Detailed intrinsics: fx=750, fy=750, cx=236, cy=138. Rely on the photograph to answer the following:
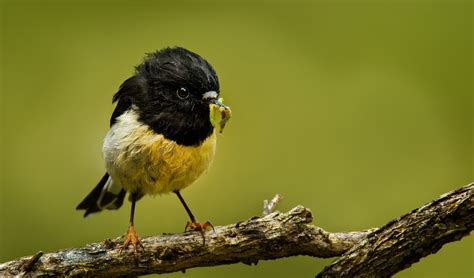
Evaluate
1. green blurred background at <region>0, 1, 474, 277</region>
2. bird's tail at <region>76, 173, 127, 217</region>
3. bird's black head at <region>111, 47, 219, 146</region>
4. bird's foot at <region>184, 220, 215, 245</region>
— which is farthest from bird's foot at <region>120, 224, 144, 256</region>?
green blurred background at <region>0, 1, 474, 277</region>

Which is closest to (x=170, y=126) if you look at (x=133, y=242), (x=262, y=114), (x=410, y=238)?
(x=133, y=242)

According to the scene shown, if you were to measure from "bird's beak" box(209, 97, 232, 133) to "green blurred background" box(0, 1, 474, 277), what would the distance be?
3297 millimetres

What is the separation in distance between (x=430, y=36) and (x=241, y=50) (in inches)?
123

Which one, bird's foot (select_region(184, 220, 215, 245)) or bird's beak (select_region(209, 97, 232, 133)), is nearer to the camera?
bird's foot (select_region(184, 220, 215, 245))

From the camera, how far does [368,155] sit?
1028cm

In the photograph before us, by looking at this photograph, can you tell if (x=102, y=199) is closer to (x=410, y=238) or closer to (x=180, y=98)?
(x=180, y=98)

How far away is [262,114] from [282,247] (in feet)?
19.6

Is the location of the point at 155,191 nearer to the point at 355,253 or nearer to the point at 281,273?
the point at 355,253

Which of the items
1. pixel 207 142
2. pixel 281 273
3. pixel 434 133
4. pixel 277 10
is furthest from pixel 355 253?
pixel 277 10

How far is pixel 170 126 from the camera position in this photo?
5.41 m

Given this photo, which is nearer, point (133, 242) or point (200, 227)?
point (133, 242)

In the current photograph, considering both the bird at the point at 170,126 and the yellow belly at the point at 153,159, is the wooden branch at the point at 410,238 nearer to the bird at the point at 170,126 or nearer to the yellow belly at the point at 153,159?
the bird at the point at 170,126

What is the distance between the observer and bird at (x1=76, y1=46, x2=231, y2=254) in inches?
212

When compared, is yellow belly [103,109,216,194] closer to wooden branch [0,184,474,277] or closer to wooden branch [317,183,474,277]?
wooden branch [0,184,474,277]
